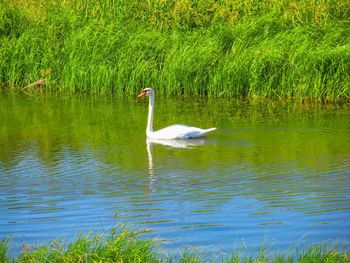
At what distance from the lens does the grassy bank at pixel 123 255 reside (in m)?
7.77

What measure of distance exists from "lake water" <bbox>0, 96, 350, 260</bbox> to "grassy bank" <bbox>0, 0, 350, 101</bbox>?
2.01ft

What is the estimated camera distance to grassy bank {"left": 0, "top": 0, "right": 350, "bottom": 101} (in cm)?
1853

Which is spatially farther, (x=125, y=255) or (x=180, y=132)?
(x=180, y=132)

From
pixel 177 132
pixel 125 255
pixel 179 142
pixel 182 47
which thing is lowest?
pixel 125 255

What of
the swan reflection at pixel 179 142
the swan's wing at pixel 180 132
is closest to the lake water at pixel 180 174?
the swan reflection at pixel 179 142

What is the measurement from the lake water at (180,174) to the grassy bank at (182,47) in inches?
24.1

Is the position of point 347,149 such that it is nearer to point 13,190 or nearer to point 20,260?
point 13,190

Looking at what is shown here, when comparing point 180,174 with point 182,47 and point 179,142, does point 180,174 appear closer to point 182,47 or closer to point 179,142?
point 179,142

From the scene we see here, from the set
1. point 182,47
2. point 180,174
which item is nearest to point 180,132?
point 180,174

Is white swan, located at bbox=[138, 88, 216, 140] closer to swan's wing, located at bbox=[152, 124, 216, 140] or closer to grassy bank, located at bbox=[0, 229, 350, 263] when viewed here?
swan's wing, located at bbox=[152, 124, 216, 140]

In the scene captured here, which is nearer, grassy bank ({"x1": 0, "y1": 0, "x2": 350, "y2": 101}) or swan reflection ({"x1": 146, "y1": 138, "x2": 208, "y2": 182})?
swan reflection ({"x1": 146, "y1": 138, "x2": 208, "y2": 182})

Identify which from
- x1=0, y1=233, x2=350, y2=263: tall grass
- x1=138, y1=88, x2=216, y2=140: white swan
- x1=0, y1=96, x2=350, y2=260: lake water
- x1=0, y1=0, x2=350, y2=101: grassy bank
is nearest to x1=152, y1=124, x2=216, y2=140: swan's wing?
x1=138, y1=88, x2=216, y2=140: white swan

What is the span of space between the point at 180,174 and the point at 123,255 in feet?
15.6

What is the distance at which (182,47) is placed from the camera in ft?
64.8
